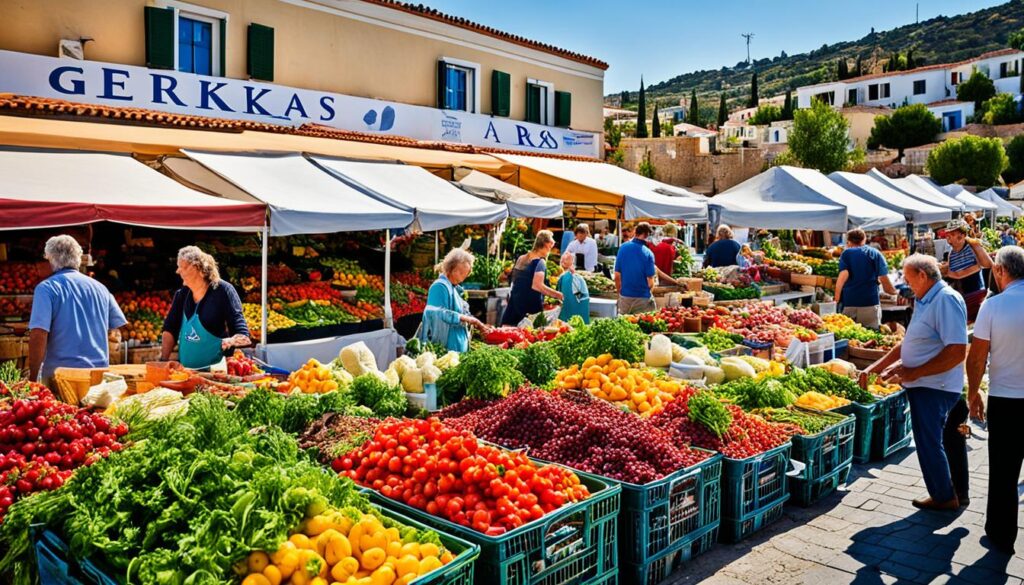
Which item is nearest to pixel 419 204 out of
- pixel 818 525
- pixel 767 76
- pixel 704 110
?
pixel 818 525

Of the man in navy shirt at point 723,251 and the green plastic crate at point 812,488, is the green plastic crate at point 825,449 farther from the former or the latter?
the man in navy shirt at point 723,251

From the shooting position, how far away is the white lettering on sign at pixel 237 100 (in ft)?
34.7

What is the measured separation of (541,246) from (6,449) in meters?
5.88

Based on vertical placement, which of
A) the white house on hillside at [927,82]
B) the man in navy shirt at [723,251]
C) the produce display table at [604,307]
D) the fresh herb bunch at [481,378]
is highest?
the white house on hillside at [927,82]

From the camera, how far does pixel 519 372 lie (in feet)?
18.8

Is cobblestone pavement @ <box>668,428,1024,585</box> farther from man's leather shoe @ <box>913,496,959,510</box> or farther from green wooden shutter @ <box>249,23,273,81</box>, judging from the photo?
green wooden shutter @ <box>249,23,273,81</box>

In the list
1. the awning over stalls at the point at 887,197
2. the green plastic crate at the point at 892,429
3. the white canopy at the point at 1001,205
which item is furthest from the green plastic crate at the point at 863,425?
the white canopy at the point at 1001,205

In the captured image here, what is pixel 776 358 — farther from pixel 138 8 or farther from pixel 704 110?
pixel 704 110

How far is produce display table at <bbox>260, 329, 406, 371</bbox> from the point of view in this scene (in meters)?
7.44

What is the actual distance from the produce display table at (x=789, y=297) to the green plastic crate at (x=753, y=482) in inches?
266

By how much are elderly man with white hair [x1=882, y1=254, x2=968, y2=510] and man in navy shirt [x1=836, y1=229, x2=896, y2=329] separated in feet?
15.5

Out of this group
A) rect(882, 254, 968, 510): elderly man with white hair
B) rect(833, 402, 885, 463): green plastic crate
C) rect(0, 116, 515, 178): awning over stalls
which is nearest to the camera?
rect(882, 254, 968, 510): elderly man with white hair

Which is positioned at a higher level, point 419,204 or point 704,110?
point 704,110

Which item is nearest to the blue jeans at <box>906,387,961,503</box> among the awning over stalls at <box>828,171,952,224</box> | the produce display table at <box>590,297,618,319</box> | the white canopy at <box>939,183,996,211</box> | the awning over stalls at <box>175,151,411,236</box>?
the produce display table at <box>590,297,618,319</box>
